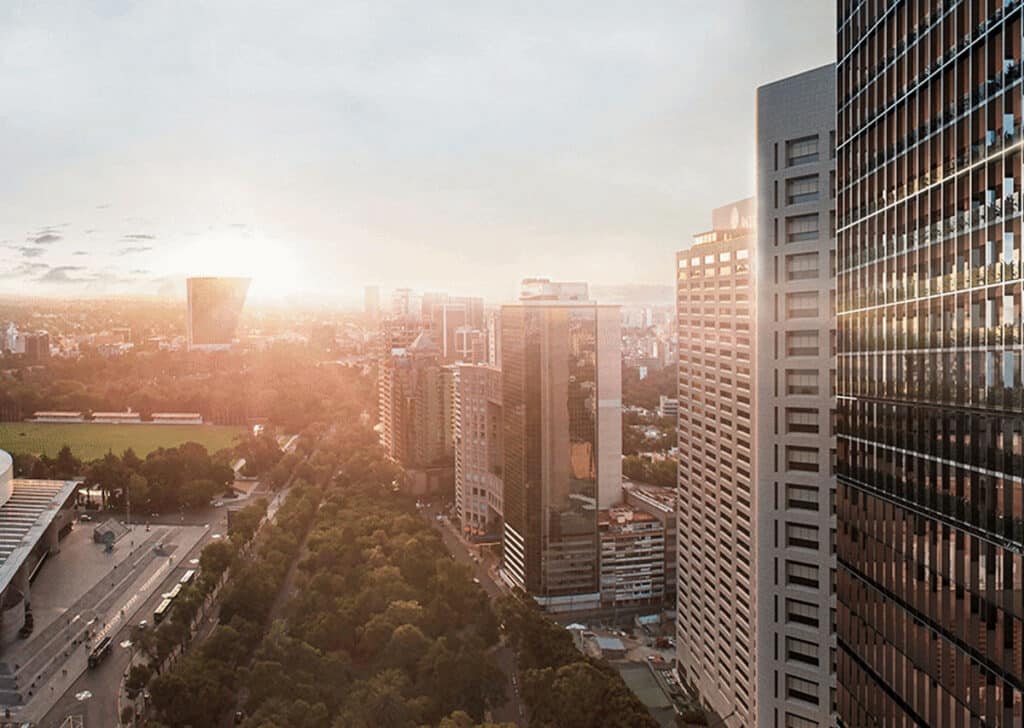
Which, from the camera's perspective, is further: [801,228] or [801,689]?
[801,689]

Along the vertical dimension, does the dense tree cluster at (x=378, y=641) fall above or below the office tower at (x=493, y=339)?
below

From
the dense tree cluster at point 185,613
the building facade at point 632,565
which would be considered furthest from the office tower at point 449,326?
the building facade at point 632,565

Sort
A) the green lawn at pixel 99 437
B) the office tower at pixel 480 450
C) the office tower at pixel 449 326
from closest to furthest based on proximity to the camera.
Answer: the office tower at pixel 480 450 < the green lawn at pixel 99 437 < the office tower at pixel 449 326

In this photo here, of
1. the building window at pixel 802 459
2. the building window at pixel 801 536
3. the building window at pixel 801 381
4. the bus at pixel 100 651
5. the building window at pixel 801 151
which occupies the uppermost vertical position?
the building window at pixel 801 151

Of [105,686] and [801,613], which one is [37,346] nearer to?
[105,686]

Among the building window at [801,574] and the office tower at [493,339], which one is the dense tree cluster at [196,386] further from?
the building window at [801,574]

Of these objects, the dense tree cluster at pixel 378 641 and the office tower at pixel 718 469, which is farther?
the office tower at pixel 718 469

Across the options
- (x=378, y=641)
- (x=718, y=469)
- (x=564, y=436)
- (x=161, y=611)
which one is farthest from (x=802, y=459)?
(x=161, y=611)
